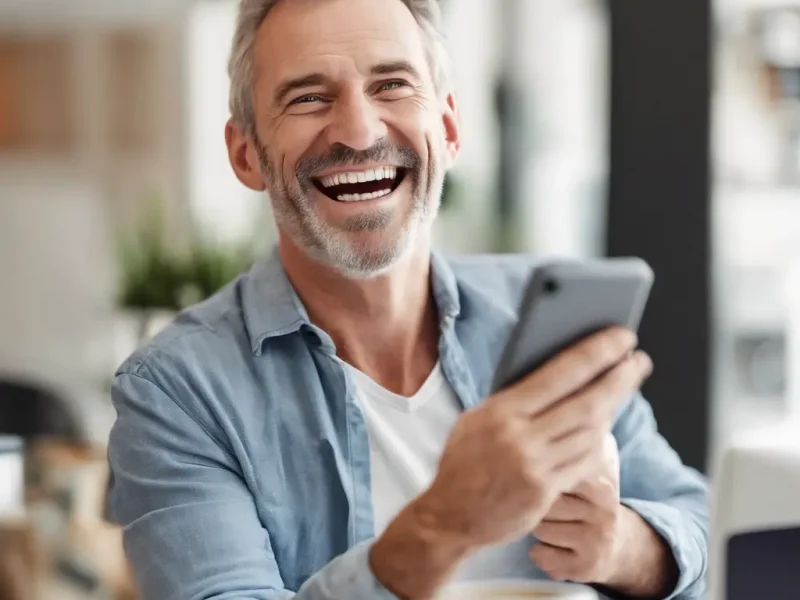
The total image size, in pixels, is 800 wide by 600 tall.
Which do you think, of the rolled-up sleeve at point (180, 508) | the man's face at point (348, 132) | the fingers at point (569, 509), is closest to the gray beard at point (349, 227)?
the man's face at point (348, 132)

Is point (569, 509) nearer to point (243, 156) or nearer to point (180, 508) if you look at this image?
point (180, 508)

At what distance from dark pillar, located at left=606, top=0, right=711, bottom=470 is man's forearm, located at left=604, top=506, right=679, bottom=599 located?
3.95ft

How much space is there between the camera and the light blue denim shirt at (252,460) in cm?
99

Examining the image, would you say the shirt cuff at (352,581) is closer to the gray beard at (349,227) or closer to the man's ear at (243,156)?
the gray beard at (349,227)

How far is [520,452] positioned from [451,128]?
58cm

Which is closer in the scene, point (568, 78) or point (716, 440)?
point (716, 440)

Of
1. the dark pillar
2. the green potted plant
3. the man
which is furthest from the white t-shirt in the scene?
the green potted plant

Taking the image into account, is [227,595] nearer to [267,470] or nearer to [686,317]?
[267,470]

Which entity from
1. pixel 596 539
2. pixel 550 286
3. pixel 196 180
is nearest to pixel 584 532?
pixel 596 539

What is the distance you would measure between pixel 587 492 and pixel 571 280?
11.7 inches

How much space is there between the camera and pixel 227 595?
95 centimetres

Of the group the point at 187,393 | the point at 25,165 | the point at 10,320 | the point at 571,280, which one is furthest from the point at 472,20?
the point at 571,280

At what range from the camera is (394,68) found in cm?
113

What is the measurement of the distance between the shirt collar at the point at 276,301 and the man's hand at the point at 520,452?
1.17 ft
